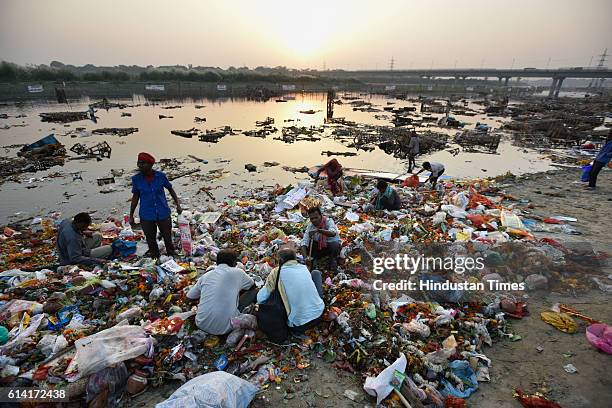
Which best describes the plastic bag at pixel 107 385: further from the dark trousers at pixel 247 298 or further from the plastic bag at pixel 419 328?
the plastic bag at pixel 419 328

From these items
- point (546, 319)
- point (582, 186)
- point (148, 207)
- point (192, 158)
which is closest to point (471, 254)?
point (546, 319)

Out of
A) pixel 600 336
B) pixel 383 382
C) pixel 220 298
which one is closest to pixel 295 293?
pixel 220 298

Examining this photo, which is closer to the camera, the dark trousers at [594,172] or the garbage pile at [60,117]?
the dark trousers at [594,172]

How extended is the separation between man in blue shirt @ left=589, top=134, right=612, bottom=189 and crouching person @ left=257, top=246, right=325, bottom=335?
897 cm

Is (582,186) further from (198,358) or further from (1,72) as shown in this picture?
(1,72)

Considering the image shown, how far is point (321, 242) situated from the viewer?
14.5 ft

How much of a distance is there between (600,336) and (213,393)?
396cm

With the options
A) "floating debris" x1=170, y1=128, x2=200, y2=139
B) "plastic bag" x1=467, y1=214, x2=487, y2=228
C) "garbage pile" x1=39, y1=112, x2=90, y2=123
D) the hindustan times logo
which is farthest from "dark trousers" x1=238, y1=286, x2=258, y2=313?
"garbage pile" x1=39, y1=112, x2=90, y2=123

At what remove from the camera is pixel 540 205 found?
7262mm

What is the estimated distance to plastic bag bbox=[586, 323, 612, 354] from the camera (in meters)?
3.03

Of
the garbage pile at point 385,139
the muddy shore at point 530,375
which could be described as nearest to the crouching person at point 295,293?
the muddy shore at point 530,375

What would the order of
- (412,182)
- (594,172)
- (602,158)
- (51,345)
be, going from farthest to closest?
(412,182) → (594,172) → (602,158) → (51,345)

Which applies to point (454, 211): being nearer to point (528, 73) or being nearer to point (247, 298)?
point (247, 298)

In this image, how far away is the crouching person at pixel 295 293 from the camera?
312cm
